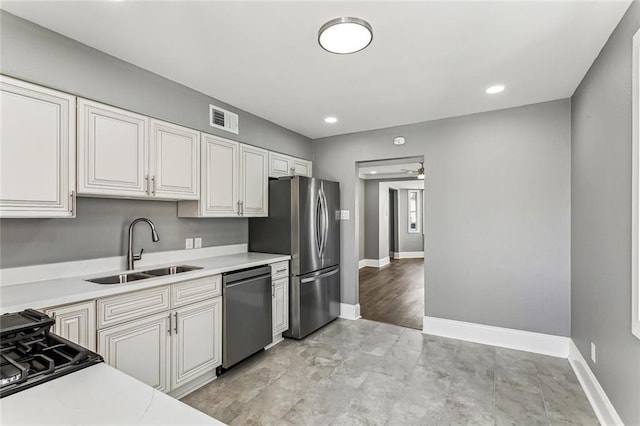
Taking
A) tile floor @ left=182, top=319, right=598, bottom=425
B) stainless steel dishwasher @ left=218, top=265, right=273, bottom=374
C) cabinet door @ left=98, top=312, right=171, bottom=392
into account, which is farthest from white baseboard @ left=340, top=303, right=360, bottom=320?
cabinet door @ left=98, top=312, right=171, bottom=392

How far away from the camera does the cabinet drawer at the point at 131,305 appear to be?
1.96m

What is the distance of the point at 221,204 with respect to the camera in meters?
3.18

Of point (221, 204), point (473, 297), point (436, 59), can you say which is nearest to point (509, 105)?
point (436, 59)

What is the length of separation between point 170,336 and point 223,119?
2.04 meters

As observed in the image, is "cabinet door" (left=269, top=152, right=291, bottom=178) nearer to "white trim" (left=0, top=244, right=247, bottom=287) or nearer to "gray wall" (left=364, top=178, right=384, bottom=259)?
"white trim" (left=0, top=244, right=247, bottom=287)

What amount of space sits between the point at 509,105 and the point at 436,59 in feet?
4.77

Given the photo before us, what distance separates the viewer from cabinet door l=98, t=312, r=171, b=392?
2.00 meters

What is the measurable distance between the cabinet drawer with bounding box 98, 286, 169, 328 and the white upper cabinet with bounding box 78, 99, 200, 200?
29.2 inches

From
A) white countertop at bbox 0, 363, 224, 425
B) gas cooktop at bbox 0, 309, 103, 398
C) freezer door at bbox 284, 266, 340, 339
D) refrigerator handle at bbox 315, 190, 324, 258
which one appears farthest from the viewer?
refrigerator handle at bbox 315, 190, 324, 258

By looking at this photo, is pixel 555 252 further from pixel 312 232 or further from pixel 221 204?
pixel 221 204

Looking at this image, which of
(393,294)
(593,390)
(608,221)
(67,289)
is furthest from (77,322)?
(393,294)

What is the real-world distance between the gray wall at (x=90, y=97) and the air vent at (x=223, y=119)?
0.06 m

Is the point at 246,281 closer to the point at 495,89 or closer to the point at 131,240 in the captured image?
the point at 131,240

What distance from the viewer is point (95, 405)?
85 centimetres
